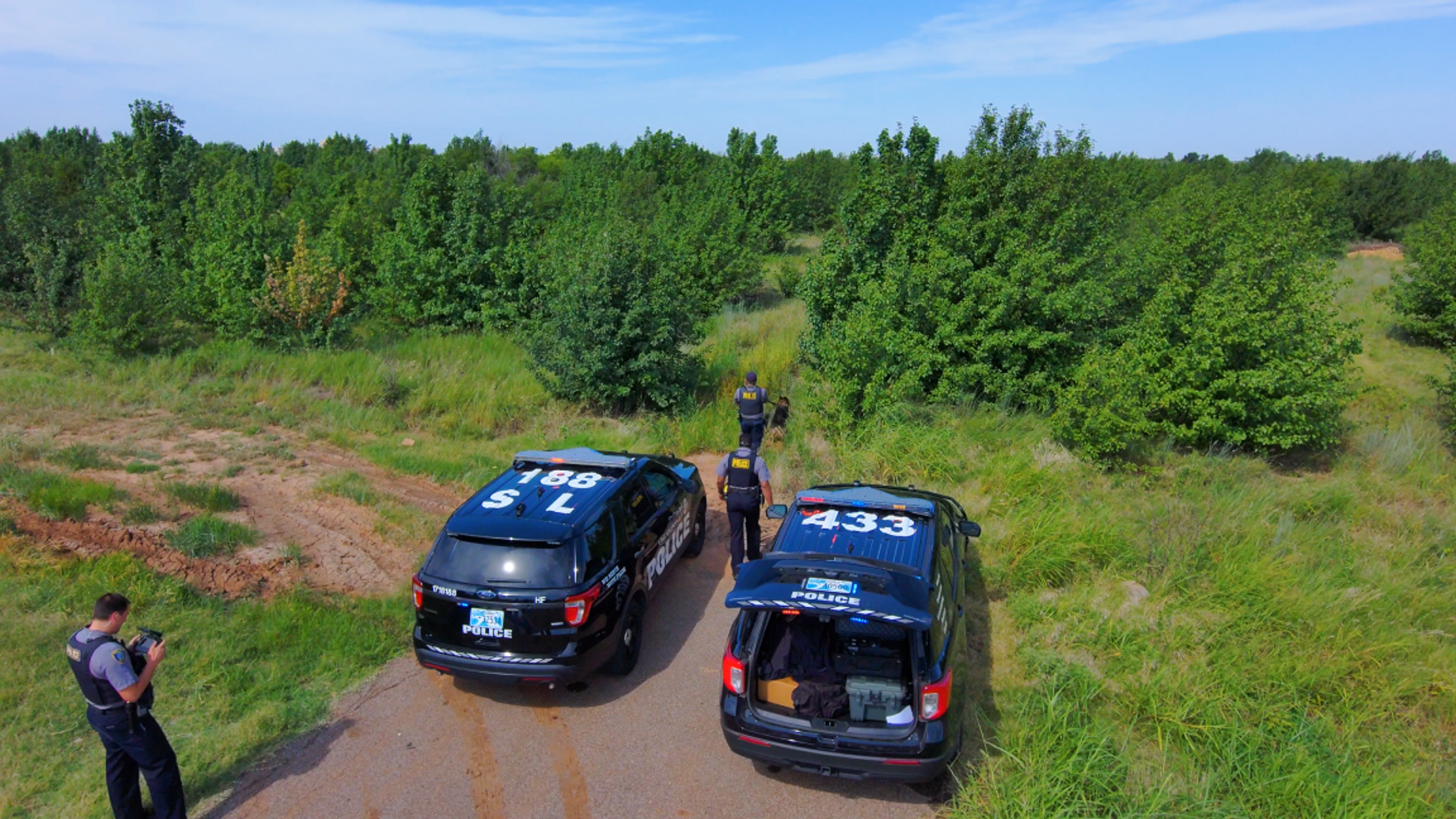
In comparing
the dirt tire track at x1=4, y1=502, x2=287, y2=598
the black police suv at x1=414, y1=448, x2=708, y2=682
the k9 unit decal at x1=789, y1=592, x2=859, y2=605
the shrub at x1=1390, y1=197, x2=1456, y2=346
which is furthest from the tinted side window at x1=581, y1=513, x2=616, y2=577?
the shrub at x1=1390, y1=197, x2=1456, y2=346

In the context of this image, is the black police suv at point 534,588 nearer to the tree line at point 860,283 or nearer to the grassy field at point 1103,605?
the grassy field at point 1103,605

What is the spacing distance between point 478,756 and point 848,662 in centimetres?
284

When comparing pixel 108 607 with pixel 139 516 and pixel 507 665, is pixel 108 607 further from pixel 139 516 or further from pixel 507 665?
pixel 139 516

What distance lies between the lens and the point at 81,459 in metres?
11.3

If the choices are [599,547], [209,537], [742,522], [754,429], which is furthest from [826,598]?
[209,537]

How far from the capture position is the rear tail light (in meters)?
5.61

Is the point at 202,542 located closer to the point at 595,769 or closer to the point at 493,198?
the point at 595,769

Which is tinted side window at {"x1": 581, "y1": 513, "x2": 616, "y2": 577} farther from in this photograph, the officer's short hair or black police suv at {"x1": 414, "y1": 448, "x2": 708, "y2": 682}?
the officer's short hair

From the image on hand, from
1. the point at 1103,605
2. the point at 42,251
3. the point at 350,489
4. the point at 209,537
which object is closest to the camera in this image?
the point at 1103,605

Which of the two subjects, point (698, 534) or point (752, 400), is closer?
point (698, 534)

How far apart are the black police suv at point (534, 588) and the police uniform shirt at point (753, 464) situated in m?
1.40

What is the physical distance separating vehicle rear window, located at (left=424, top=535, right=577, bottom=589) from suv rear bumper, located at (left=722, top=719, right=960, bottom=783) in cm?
193

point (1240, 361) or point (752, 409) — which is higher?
point (1240, 361)

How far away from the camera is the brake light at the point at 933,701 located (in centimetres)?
527
